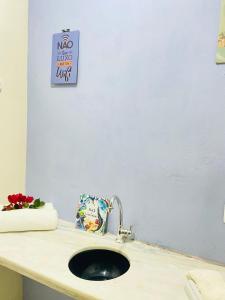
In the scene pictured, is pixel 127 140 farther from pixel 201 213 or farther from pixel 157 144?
pixel 201 213

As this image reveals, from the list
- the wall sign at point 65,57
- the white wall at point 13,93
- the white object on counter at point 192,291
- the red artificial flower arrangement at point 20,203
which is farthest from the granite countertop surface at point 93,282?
the wall sign at point 65,57

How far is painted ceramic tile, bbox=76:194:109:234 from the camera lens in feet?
4.79

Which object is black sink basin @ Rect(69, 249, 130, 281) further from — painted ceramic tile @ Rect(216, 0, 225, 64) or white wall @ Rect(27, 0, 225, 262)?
painted ceramic tile @ Rect(216, 0, 225, 64)

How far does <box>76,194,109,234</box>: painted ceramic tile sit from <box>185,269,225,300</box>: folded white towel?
1.75ft

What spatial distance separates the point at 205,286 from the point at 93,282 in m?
0.40

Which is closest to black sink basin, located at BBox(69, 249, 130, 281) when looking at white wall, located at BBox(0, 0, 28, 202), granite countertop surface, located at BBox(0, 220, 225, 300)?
granite countertop surface, located at BBox(0, 220, 225, 300)

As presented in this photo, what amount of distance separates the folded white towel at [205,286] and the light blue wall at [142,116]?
0.25 meters

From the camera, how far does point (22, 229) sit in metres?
1.43

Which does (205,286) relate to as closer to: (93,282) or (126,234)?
(93,282)

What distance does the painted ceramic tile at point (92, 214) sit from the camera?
1461 mm

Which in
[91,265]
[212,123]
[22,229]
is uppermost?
[212,123]

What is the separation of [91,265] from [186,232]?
0.48m

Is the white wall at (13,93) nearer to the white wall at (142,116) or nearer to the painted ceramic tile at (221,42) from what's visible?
the white wall at (142,116)

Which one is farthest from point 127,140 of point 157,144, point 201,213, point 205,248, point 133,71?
point 205,248
